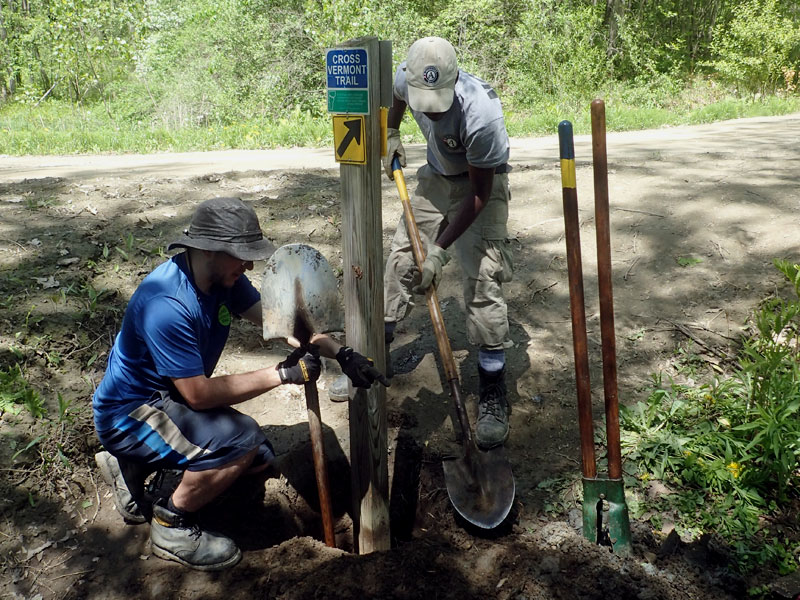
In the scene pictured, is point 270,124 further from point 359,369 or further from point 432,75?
point 359,369

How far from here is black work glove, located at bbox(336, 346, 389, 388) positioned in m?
2.46

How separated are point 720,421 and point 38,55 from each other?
20.3 meters

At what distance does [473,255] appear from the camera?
140 inches

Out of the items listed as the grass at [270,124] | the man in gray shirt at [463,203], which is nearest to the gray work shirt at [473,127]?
the man in gray shirt at [463,203]

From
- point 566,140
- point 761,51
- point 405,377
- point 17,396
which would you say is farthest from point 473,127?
point 761,51

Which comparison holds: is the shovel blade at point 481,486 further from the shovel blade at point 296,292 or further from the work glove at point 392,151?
the work glove at point 392,151

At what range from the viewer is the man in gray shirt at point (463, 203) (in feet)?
9.96

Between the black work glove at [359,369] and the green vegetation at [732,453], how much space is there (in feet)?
4.63

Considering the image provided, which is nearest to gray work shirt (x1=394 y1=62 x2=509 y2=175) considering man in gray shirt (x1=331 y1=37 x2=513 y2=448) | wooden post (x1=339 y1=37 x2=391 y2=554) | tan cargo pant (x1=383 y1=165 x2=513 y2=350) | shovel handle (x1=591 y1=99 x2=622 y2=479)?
man in gray shirt (x1=331 y1=37 x2=513 y2=448)

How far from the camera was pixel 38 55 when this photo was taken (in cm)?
1794

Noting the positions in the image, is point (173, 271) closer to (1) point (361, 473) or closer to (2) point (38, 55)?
(1) point (361, 473)

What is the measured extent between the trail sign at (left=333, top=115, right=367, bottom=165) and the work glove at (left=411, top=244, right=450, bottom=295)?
92 centimetres

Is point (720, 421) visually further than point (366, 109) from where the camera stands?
Yes

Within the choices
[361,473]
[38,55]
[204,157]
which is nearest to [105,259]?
[361,473]
